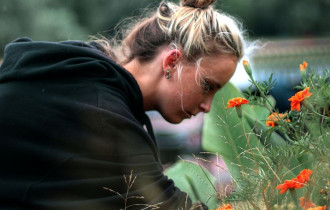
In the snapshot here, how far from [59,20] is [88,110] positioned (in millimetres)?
10980

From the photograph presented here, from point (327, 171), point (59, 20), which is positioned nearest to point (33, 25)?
point (59, 20)

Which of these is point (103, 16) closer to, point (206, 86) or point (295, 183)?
point (206, 86)

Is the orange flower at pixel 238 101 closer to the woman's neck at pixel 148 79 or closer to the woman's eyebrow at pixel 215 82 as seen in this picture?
the woman's eyebrow at pixel 215 82

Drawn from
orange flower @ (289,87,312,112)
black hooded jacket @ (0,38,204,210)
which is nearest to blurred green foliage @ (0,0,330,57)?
black hooded jacket @ (0,38,204,210)

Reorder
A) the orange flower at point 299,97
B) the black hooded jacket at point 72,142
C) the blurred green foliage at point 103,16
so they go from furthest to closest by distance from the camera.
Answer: the blurred green foliage at point 103,16
the black hooded jacket at point 72,142
the orange flower at point 299,97

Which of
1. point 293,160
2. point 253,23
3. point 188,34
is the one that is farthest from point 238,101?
point 253,23

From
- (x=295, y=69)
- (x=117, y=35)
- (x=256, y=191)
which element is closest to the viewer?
(x=256, y=191)

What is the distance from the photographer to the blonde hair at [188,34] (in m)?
2.50

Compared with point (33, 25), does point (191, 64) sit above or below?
above

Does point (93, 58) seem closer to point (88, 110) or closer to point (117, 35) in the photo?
point (88, 110)

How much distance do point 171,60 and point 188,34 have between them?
0.13 m

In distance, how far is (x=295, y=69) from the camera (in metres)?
8.89

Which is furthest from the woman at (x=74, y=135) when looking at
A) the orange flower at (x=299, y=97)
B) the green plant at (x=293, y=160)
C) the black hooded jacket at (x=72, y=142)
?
the orange flower at (x=299, y=97)

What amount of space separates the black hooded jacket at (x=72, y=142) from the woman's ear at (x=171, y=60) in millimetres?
364
